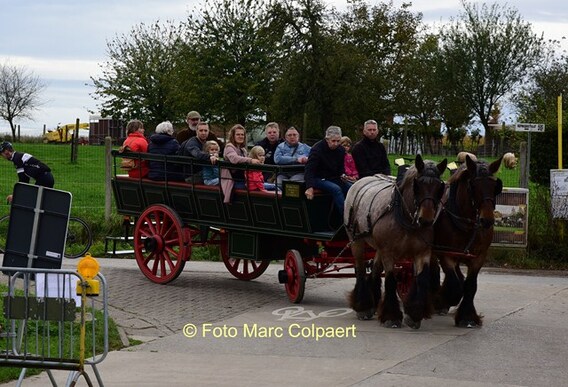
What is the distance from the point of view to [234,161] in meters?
14.5

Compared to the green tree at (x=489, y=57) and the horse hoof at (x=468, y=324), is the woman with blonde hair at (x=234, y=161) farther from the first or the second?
the green tree at (x=489, y=57)

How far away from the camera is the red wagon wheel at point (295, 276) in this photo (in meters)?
13.5

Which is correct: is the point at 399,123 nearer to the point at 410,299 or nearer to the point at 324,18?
the point at 324,18

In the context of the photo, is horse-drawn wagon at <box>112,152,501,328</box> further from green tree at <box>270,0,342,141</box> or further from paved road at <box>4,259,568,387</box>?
green tree at <box>270,0,342,141</box>

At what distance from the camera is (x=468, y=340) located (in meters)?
11.3

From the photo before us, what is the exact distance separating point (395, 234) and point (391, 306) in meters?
0.77

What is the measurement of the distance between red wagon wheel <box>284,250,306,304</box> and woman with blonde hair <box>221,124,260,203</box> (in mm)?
1266

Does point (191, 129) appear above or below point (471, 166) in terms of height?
above

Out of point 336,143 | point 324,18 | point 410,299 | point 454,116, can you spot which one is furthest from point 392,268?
point 454,116

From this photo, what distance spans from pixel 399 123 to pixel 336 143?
4677 centimetres

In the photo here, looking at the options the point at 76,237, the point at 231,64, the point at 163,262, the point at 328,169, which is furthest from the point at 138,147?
the point at 231,64

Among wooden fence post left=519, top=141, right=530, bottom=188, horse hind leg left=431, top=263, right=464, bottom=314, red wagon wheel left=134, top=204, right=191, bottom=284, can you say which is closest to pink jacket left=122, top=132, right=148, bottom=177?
red wagon wheel left=134, top=204, right=191, bottom=284

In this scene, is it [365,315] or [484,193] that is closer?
[484,193]

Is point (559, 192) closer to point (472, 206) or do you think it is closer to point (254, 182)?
point (254, 182)
